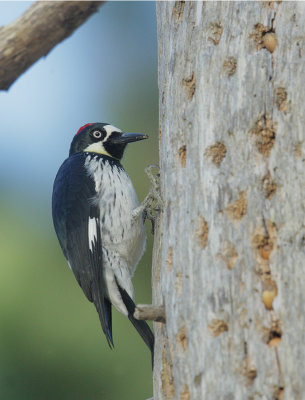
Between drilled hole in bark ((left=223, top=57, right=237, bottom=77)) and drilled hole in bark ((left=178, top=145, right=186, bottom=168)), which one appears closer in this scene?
drilled hole in bark ((left=223, top=57, right=237, bottom=77))

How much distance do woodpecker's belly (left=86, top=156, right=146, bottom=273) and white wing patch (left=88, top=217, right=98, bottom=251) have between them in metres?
0.05

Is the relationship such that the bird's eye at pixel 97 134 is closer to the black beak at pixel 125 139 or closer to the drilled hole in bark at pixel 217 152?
the black beak at pixel 125 139

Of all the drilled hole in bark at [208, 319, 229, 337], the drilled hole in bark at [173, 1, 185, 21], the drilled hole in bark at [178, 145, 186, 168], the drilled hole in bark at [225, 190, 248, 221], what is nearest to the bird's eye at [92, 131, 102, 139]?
the drilled hole in bark at [173, 1, 185, 21]

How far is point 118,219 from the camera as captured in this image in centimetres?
357

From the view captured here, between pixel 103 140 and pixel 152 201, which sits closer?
pixel 152 201

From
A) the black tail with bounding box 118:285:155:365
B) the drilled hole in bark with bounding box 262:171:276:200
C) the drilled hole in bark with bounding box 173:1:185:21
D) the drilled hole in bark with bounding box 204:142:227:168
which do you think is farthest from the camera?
the black tail with bounding box 118:285:155:365

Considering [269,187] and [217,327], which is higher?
[269,187]

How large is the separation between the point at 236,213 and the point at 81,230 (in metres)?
1.48

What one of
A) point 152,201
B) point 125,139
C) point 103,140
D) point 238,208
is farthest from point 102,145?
point 238,208

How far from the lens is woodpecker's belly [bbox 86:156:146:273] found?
3.58m

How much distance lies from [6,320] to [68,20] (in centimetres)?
245

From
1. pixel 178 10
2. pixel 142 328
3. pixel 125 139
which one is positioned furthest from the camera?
pixel 125 139

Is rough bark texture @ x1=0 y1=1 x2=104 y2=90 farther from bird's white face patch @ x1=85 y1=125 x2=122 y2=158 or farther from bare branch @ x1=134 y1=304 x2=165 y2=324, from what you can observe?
bare branch @ x1=134 y1=304 x2=165 y2=324

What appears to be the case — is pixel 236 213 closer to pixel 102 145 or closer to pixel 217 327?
pixel 217 327
